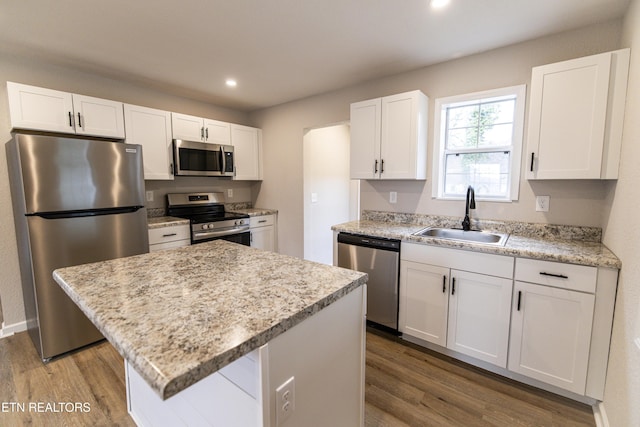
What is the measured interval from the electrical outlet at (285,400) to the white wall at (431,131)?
2.25 meters

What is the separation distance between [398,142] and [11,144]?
3.14 m

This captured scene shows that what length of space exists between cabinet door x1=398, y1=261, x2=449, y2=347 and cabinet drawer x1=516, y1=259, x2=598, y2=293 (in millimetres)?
485

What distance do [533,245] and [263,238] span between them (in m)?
3.05

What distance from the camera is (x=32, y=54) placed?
2.38 meters

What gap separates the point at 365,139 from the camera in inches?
109

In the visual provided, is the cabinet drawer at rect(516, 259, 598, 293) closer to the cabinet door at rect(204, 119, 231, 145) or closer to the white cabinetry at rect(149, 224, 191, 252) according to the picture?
the white cabinetry at rect(149, 224, 191, 252)

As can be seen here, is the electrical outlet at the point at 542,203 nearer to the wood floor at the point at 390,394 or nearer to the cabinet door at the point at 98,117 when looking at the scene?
the wood floor at the point at 390,394

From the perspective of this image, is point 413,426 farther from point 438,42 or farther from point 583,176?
point 438,42

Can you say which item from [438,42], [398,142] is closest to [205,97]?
[398,142]

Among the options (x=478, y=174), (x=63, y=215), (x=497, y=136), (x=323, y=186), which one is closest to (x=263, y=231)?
(x=323, y=186)

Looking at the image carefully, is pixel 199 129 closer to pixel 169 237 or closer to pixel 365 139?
pixel 169 237

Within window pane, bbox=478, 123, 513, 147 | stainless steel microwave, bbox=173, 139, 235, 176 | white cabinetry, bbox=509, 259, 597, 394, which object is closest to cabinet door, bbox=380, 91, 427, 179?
window pane, bbox=478, 123, 513, 147

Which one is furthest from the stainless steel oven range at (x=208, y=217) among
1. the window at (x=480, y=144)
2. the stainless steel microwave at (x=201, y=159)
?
the window at (x=480, y=144)

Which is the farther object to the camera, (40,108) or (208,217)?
(208,217)
